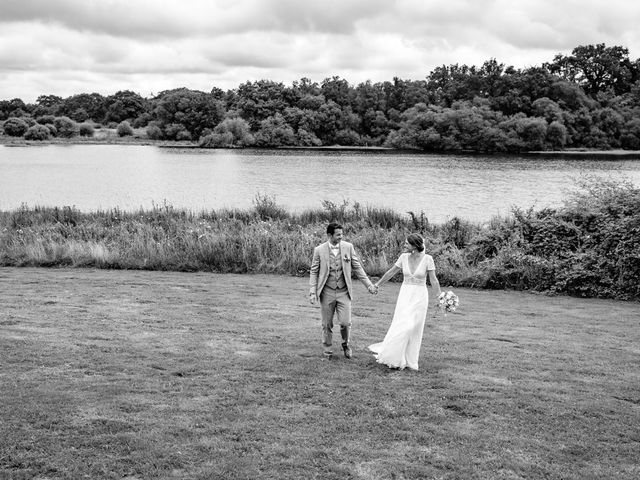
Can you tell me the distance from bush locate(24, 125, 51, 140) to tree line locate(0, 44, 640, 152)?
0.25 meters

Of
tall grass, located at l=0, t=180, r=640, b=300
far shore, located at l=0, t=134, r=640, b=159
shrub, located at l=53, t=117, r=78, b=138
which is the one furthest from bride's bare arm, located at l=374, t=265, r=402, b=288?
shrub, located at l=53, t=117, r=78, b=138

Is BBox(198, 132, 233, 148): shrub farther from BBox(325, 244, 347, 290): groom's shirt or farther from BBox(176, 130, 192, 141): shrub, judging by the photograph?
BBox(325, 244, 347, 290): groom's shirt

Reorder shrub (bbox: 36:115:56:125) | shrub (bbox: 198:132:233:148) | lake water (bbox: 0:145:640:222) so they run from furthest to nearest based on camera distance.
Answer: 1. shrub (bbox: 36:115:56:125)
2. shrub (bbox: 198:132:233:148)
3. lake water (bbox: 0:145:640:222)

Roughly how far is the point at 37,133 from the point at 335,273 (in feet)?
548

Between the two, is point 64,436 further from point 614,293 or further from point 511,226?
point 511,226

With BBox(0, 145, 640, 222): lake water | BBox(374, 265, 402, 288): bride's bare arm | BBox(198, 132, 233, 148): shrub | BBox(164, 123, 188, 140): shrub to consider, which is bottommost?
BBox(0, 145, 640, 222): lake water

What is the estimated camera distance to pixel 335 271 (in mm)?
10719

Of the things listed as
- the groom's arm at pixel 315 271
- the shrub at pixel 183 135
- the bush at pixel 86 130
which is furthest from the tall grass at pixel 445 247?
the bush at pixel 86 130

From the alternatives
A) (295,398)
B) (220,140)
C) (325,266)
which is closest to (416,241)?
(325,266)

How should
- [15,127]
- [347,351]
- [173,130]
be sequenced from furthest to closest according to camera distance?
[15,127] < [173,130] < [347,351]

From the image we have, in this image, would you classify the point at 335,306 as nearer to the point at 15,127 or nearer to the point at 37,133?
the point at 37,133

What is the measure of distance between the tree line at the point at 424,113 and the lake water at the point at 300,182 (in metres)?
26.9

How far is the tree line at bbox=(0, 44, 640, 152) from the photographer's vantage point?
129625 mm

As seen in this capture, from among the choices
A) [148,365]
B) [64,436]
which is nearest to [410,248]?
[148,365]
